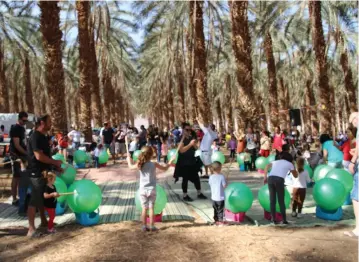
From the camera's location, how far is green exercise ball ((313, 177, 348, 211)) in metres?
6.57

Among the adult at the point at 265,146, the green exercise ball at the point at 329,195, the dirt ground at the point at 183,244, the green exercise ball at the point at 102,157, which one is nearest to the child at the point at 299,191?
the green exercise ball at the point at 329,195

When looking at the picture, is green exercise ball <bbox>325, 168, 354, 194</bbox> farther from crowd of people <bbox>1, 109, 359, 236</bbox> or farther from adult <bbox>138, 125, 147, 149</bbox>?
adult <bbox>138, 125, 147, 149</bbox>

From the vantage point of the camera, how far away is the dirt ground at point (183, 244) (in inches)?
196

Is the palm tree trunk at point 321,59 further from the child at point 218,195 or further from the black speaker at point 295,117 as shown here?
the child at point 218,195

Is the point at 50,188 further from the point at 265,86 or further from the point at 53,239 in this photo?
the point at 265,86

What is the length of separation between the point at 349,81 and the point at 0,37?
2059 cm

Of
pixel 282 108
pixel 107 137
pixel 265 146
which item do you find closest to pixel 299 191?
pixel 265 146

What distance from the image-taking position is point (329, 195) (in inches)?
259

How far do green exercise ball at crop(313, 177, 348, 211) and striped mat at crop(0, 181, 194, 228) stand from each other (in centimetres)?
229

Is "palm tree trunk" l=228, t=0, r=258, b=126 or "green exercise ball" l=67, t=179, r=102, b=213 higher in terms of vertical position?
"palm tree trunk" l=228, t=0, r=258, b=126

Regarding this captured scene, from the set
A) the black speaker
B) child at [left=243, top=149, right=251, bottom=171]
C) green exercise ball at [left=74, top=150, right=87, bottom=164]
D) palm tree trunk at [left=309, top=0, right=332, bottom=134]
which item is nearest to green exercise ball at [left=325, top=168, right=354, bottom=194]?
child at [left=243, top=149, right=251, bottom=171]

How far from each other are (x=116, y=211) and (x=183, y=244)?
2.55 meters

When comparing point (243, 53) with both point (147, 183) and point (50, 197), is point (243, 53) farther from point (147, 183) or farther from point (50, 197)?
point (50, 197)

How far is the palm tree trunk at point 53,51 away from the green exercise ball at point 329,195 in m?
11.0
